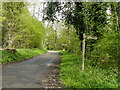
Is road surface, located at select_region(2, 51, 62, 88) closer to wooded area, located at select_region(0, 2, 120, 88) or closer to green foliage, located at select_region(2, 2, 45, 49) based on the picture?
wooded area, located at select_region(0, 2, 120, 88)

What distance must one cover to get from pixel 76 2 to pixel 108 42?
6672mm

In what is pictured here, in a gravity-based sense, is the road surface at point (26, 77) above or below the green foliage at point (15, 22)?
below

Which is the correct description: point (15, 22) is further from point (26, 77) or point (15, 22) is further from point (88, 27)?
point (26, 77)

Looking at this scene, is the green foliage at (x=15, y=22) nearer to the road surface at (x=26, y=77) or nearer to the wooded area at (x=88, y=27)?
the wooded area at (x=88, y=27)

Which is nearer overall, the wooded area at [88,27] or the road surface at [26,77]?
the road surface at [26,77]

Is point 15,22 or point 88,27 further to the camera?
point 15,22

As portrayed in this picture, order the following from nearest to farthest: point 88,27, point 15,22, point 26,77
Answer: point 26,77, point 88,27, point 15,22

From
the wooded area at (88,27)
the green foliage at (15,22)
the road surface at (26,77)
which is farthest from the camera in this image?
the green foliage at (15,22)

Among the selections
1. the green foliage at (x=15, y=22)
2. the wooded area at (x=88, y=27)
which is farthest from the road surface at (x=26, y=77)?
the green foliage at (x=15, y=22)

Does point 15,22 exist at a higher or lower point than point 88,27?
higher

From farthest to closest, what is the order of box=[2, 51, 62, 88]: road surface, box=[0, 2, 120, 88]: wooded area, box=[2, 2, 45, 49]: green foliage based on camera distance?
1. box=[2, 2, 45, 49]: green foliage
2. box=[0, 2, 120, 88]: wooded area
3. box=[2, 51, 62, 88]: road surface

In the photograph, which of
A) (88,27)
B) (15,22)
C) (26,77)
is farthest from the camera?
(15,22)

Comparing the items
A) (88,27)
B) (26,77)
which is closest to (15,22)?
(88,27)

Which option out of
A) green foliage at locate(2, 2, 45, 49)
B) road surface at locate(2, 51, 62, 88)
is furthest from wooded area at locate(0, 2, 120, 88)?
road surface at locate(2, 51, 62, 88)
